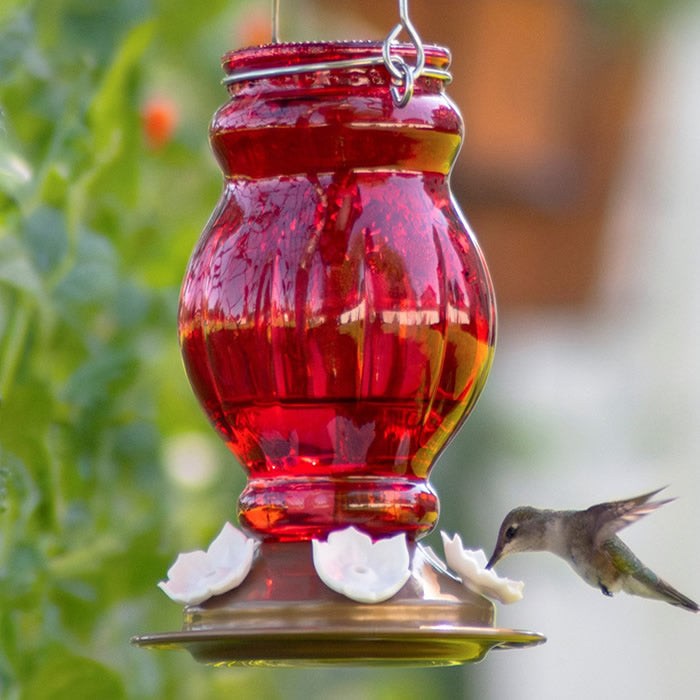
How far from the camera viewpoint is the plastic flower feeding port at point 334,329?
1.90 meters

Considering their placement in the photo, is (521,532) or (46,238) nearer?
(521,532)

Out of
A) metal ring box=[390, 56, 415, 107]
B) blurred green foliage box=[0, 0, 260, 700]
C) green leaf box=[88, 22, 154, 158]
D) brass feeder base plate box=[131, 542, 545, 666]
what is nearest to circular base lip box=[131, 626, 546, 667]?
brass feeder base plate box=[131, 542, 545, 666]

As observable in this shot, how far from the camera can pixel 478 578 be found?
199cm

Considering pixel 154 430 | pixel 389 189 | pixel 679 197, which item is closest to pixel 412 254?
pixel 389 189

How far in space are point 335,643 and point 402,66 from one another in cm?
68

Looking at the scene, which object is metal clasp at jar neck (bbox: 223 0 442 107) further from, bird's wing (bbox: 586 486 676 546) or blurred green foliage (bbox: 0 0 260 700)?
bird's wing (bbox: 586 486 676 546)

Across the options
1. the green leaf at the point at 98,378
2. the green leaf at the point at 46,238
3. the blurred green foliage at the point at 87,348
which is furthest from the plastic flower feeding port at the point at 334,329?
the green leaf at the point at 98,378

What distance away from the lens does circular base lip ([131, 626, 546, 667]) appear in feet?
5.80

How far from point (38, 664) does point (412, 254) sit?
142cm

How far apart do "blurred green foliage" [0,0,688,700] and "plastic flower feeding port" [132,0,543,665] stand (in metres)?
0.55

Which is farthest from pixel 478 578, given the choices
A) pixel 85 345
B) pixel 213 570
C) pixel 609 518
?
pixel 85 345

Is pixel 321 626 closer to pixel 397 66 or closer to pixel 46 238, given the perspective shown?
pixel 397 66

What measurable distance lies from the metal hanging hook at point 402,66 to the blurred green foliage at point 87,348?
701 millimetres

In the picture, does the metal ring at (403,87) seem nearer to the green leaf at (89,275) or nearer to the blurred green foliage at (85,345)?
the blurred green foliage at (85,345)
